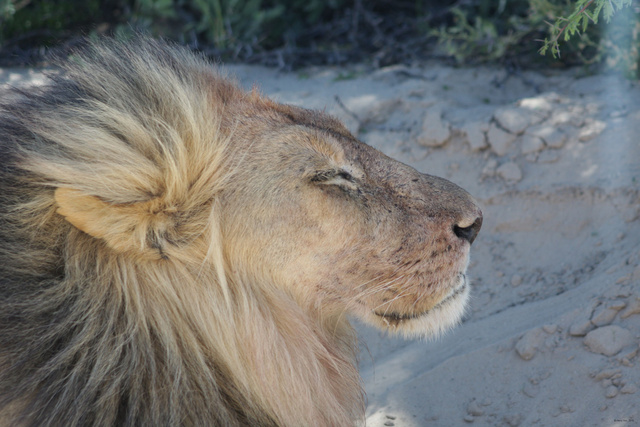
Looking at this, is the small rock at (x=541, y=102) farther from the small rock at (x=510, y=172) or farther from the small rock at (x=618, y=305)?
the small rock at (x=618, y=305)

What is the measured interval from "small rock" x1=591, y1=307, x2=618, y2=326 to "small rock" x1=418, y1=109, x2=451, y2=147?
5.43 ft

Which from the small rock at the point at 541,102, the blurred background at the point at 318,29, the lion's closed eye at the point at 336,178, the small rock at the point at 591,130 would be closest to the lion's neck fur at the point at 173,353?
the lion's closed eye at the point at 336,178

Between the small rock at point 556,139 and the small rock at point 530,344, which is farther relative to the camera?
the small rock at point 556,139

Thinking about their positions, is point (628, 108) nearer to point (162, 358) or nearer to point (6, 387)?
point (162, 358)

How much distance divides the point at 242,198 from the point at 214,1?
3.87 metres

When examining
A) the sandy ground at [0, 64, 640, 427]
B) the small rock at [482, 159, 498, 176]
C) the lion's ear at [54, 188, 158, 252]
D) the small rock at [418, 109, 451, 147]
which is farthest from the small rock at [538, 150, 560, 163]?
the lion's ear at [54, 188, 158, 252]

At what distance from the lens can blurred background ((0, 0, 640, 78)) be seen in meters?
4.89

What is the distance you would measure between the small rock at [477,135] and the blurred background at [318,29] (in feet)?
3.28

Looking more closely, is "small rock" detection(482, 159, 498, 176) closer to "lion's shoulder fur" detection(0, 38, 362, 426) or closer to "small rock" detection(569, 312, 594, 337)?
"small rock" detection(569, 312, 594, 337)

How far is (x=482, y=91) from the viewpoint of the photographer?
478 centimetres

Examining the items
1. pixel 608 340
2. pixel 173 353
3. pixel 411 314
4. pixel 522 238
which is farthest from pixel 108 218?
pixel 522 238

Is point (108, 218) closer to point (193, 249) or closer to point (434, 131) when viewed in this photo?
point (193, 249)

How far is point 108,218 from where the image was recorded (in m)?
1.96

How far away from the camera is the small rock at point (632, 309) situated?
2723 millimetres
